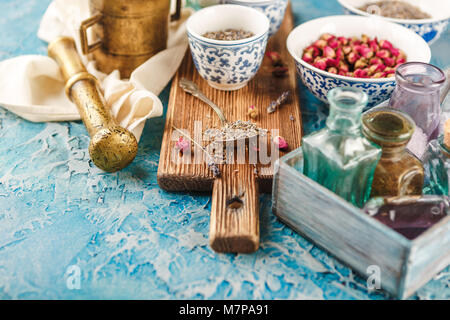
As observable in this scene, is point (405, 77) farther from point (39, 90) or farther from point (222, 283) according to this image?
point (39, 90)

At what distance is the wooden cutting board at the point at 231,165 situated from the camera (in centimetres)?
78

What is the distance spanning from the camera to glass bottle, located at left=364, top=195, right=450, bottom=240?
0.71m

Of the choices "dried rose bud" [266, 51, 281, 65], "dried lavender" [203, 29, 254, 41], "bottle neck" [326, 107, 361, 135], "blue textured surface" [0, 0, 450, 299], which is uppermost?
"bottle neck" [326, 107, 361, 135]

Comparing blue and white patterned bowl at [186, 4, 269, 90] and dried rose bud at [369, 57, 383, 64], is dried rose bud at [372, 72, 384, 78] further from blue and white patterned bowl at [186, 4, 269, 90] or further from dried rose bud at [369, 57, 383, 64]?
blue and white patterned bowl at [186, 4, 269, 90]

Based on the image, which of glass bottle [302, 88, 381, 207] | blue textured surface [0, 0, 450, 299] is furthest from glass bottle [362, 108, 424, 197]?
blue textured surface [0, 0, 450, 299]

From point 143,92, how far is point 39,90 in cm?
30

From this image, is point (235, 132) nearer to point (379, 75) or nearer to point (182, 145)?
point (182, 145)

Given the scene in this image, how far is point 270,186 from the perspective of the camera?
0.90 m

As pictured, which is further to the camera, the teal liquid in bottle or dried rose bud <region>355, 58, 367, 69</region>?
dried rose bud <region>355, 58, 367, 69</region>

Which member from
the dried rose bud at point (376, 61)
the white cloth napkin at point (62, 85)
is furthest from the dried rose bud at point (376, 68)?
the white cloth napkin at point (62, 85)

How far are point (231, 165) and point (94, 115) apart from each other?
302 mm

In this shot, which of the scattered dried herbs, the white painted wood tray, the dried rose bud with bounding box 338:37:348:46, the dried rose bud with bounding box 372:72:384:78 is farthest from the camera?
the scattered dried herbs

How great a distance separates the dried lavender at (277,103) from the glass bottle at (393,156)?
0.97ft

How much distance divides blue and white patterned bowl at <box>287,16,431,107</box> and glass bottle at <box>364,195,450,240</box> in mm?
297
